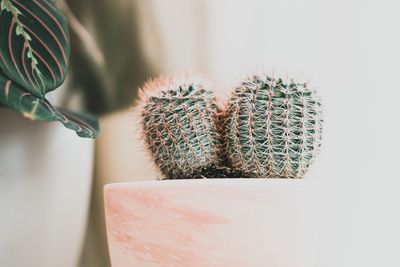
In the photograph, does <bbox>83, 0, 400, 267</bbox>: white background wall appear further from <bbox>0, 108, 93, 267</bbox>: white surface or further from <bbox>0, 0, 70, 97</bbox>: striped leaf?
<bbox>0, 0, 70, 97</bbox>: striped leaf

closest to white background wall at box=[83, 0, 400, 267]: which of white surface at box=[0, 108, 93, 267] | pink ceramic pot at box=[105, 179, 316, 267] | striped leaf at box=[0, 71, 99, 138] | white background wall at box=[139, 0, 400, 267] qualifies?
white background wall at box=[139, 0, 400, 267]

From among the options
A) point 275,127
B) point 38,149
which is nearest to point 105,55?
point 38,149

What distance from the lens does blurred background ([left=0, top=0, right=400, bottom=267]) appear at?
1.07 m

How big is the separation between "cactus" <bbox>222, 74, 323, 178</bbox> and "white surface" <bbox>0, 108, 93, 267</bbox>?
40 centimetres

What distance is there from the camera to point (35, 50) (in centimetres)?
87

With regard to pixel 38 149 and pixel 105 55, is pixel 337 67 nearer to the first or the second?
pixel 105 55

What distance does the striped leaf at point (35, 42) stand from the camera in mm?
817

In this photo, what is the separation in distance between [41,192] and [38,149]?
0.29 ft

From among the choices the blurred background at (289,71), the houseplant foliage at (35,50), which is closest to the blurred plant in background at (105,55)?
the blurred background at (289,71)

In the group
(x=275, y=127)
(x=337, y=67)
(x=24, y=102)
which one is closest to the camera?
(x=24, y=102)

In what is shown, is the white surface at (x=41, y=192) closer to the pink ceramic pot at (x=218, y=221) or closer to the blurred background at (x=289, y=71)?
the blurred background at (x=289, y=71)

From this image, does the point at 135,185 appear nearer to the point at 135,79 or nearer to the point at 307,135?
the point at 307,135

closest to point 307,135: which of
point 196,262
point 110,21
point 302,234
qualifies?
point 302,234

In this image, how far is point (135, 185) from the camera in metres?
0.80
